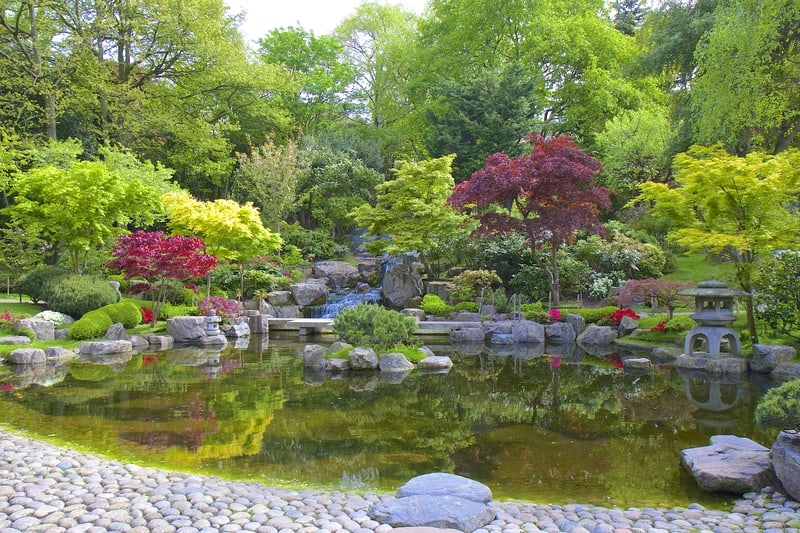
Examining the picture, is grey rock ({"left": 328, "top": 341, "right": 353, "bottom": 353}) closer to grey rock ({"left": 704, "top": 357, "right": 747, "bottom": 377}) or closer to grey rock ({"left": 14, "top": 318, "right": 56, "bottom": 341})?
grey rock ({"left": 14, "top": 318, "right": 56, "bottom": 341})

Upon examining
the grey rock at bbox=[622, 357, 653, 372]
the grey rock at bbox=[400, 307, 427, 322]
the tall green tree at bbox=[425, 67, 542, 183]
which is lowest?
the grey rock at bbox=[622, 357, 653, 372]

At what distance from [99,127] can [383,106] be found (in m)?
14.5

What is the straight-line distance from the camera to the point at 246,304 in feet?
58.6

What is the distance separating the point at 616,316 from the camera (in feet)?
45.4

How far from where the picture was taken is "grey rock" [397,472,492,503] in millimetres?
4242

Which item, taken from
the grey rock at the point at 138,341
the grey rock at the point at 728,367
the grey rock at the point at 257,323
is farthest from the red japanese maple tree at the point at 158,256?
the grey rock at the point at 728,367

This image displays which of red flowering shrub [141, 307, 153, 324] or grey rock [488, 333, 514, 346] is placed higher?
red flowering shrub [141, 307, 153, 324]

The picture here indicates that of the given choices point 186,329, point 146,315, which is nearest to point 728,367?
point 186,329

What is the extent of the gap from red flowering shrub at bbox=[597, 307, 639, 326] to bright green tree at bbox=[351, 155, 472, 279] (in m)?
5.18

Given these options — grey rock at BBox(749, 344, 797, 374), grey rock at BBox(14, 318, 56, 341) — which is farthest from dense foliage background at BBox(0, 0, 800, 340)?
grey rock at BBox(14, 318, 56, 341)

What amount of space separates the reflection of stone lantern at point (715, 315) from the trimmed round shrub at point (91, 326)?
39.1ft

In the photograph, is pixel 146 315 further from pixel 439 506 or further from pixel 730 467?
pixel 730 467

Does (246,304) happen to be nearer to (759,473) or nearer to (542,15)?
(759,473)

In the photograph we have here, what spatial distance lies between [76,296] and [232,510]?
36.9 feet
